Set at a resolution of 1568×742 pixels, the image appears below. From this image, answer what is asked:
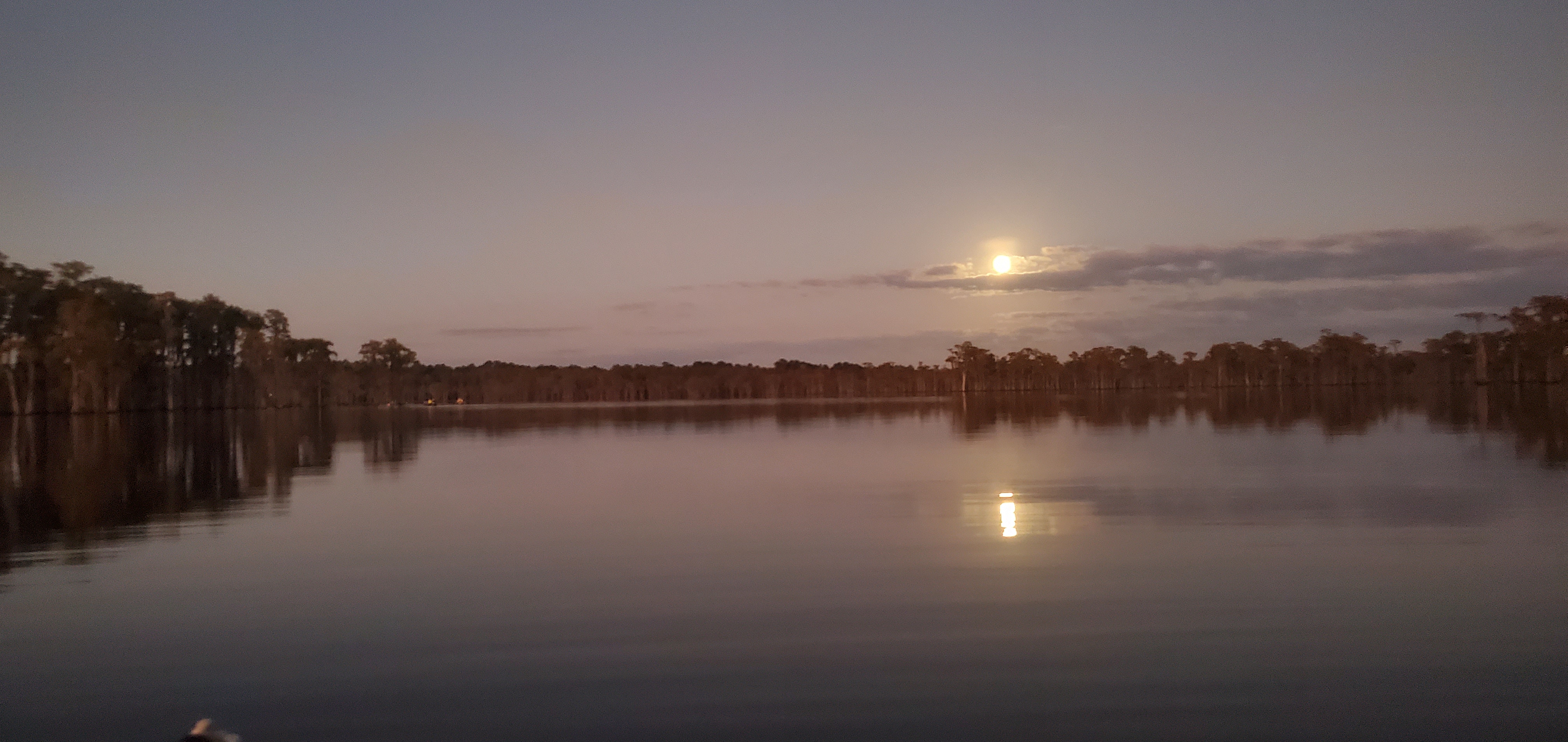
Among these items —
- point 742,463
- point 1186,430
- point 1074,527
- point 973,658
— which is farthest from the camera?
point 1186,430

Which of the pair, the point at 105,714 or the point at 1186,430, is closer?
the point at 105,714

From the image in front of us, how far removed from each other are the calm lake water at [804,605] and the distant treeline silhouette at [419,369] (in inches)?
2339

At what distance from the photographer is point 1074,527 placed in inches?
459

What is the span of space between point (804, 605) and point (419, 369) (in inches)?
6717

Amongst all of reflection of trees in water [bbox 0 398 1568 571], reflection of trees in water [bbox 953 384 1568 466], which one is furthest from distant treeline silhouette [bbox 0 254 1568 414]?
reflection of trees in water [bbox 953 384 1568 466]

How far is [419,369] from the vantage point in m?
166

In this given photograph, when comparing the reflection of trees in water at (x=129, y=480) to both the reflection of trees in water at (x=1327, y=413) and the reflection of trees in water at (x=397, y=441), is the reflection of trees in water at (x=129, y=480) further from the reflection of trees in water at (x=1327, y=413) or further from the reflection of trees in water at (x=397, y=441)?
the reflection of trees in water at (x=1327, y=413)

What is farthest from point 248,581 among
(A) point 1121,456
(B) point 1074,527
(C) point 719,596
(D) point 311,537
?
(A) point 1121,456

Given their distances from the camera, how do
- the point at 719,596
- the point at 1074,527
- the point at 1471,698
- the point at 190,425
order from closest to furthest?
the point at 1471,698
the point at 719,596
the point at 1074,527
the point at 190,425

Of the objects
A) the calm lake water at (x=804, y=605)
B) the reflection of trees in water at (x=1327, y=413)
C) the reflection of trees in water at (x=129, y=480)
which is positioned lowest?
the reflection of trees in water at (x=1327, y=413)

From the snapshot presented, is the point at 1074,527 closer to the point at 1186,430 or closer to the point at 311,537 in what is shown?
the point at 311,537

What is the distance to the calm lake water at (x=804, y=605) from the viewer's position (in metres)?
5.51

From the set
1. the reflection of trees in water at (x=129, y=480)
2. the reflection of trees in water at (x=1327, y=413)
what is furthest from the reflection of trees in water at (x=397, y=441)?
the reflection of trees in water at (x=1327, y=413)

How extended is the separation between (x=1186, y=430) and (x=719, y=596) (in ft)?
92.8
